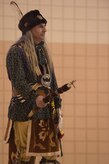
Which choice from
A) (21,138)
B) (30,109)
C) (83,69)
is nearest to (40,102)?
(30,109)

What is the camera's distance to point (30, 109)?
7.83 feet

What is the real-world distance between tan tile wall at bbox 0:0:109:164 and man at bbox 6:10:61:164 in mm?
1316

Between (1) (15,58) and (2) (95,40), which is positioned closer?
(1) (15,58)

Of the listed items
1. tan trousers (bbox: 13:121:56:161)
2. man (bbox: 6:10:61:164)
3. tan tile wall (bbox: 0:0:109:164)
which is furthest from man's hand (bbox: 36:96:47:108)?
tan tile wall (bbox: 0:0:109:164)

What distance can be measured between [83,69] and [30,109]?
4.92 ft

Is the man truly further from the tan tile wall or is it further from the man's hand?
the tan tile wall

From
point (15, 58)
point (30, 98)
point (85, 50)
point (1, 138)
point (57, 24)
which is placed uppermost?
point (57, 24)

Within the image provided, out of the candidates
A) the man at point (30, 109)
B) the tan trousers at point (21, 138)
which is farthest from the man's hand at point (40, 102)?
the tan trousers at point (21, 138)

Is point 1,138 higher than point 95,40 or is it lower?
lower

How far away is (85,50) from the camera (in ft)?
12.5

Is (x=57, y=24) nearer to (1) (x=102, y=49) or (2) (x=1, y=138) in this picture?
(1) (x=102, y=49)

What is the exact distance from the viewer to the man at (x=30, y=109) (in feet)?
7.72

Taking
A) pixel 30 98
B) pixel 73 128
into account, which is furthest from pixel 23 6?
pixel 30 98

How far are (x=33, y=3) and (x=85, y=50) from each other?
2.20 ft
